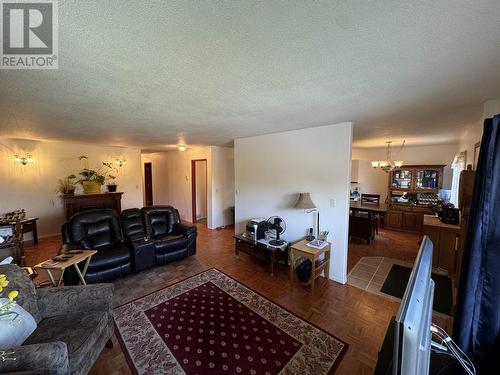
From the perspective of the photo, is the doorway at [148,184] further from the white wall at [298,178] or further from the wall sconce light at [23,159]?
the white wall at [298,178]

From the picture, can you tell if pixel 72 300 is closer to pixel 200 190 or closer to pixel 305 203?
pixel 305 203

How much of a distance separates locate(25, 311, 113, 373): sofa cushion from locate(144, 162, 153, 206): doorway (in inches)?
285

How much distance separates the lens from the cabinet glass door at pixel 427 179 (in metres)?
5.49

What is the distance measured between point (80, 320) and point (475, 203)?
8.93 feet

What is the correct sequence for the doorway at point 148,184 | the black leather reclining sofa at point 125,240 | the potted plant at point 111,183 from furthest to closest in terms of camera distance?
the doorway at point 148,184 < the potted plant at point 111,183 < the black leather reclining sofa at point 125,240

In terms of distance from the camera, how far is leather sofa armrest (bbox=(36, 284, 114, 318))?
1754mm

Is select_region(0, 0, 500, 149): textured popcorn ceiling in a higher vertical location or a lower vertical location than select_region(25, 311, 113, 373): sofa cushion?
higher

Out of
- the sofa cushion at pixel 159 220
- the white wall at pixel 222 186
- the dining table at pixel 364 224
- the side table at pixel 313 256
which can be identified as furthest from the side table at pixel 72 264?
the dining table at pixel 364 224

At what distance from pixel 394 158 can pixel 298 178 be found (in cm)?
434

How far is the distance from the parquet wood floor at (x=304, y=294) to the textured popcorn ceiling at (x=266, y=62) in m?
2.35

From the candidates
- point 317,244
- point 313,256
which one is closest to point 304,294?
point 313,256

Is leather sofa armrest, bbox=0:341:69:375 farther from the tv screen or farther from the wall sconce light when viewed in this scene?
the wall sconce light

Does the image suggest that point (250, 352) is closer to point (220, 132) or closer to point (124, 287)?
point (124, 287)

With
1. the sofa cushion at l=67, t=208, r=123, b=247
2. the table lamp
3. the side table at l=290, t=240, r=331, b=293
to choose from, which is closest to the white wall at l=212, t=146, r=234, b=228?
the sofa cushion at l=67, t=208, r=123, b=247
